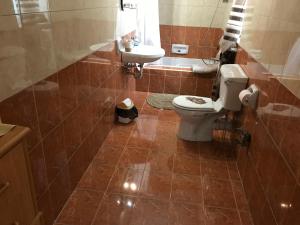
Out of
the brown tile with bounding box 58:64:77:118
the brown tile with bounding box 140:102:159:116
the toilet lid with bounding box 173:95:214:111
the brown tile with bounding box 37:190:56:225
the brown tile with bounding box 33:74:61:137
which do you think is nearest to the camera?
the brown tile with bounding box 33:74:61:137

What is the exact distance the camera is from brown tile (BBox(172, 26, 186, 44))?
409cm

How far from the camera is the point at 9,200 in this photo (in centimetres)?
81

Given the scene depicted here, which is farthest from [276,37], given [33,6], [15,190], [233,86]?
[15,190]

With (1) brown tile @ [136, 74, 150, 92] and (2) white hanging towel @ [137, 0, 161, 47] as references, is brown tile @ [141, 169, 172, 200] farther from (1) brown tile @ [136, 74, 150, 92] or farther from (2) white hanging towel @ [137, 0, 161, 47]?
(2) white hanging towel @ [137, 0, 161, 47]

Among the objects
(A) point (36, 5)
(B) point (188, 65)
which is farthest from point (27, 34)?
(B) point (188, 65)

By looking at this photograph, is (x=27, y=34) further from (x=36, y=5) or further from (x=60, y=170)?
(x=60, y=170)

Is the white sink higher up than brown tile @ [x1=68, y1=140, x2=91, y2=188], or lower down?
higher up

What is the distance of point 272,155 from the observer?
150 cm

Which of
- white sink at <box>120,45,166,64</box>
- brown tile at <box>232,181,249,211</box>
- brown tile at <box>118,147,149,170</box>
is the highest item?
Result: white sink at <box>120,45,166,64</box>

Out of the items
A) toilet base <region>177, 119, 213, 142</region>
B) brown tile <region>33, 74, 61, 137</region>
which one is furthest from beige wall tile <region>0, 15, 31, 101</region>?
toilet base <region>177, 119, 213, 142</region>

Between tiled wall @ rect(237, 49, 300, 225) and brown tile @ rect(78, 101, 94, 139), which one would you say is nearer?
tiled wall @ rect(237, 49, 300, 225)

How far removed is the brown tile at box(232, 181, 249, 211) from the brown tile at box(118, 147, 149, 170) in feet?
2.60

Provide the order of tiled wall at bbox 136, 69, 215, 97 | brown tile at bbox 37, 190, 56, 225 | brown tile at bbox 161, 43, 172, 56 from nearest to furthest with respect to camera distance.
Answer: brown tile at bbox 37, 190, 56, 225 → tiled wall at bbox 136, 69, 215, 97 → brown tile at bbox 161, 43, 172, 56

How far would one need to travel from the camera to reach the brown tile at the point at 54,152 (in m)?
1.49
